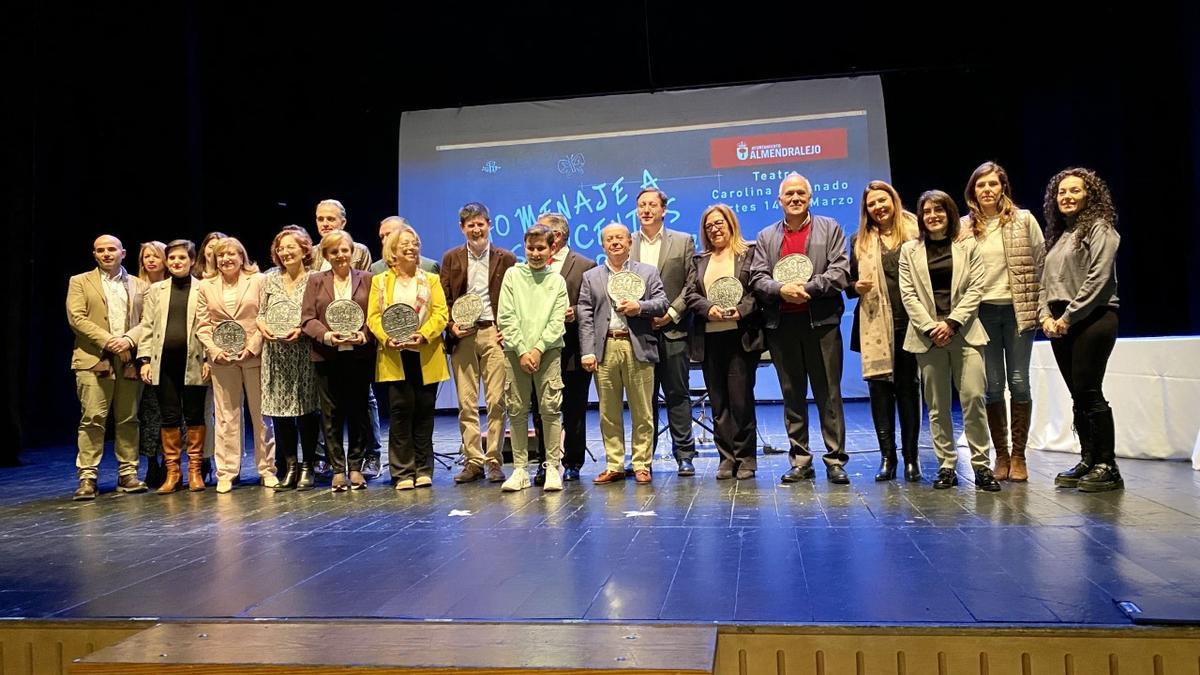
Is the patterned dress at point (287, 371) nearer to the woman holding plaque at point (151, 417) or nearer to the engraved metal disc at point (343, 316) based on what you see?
the engraved metal disc at point (343, 316)

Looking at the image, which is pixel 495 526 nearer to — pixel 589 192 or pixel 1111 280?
pixel 1111 280

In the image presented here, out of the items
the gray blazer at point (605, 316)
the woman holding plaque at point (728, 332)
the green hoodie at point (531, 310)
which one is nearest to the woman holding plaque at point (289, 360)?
the green hoodie at point (531, 310)

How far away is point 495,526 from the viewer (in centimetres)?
347

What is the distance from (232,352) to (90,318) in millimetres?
871

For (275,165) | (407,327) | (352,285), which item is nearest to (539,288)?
(407,327)

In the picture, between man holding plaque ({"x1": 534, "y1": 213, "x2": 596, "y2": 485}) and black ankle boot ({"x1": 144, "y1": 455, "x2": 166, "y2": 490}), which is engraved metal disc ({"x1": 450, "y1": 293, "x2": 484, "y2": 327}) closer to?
man holding plaque ({"x1": 534, "y1": 213, "x2": 596, "y2": 485})

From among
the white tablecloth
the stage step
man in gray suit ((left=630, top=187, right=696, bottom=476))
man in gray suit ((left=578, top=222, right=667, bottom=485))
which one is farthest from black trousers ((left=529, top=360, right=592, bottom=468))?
the white tablecloth

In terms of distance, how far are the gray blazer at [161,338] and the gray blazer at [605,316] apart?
210 centimetres

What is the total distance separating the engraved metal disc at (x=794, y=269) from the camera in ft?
14.0

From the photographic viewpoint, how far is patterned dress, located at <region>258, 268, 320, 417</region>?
15.7ft

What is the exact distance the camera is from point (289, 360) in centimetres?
482

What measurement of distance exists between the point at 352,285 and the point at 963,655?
3.59m

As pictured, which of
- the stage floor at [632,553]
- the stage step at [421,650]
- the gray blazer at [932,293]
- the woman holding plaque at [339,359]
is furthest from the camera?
the woman holding plaque at [339,359]

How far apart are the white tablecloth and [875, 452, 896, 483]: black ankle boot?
1365 mm
